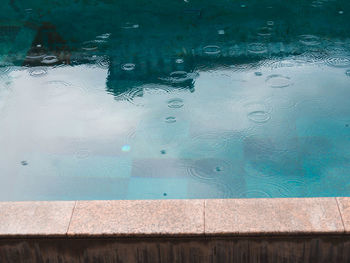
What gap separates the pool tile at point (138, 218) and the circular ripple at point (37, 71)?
464cm

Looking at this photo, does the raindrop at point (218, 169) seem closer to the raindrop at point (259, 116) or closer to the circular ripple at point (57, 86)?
the raindrop at point (259, 116)

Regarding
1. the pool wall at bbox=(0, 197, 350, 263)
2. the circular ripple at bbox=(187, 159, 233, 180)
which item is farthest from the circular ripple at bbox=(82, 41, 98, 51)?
the pool wall at bbox=(0, 197, 350, 263)

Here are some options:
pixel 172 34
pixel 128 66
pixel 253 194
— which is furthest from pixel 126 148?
pixel 172 34

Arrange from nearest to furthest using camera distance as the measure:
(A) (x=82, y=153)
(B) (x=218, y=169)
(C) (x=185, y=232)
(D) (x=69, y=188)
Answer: (C) (x=185, y=232)
(D) (x=69, y=188)
(B) (x=218, y=169)
(A) (x=82, y=153)

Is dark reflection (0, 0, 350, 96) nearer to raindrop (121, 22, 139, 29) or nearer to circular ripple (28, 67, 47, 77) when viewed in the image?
raindrop (121, 22, 139, 29)

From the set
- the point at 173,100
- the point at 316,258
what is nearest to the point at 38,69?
the point at 173,100

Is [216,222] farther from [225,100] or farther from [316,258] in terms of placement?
[225,100]

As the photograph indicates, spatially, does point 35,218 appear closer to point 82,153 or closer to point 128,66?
point 82,153

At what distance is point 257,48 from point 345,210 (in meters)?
5.12

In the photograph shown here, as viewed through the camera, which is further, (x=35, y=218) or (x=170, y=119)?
(x=170, y=119)

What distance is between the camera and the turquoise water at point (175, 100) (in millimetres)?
6102

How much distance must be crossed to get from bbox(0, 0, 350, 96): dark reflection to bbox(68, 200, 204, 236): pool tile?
3774 mm

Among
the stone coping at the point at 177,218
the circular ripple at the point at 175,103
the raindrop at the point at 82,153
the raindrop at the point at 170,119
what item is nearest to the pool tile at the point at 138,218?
the stone coping at the point at 177,218

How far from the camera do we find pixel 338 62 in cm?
823
